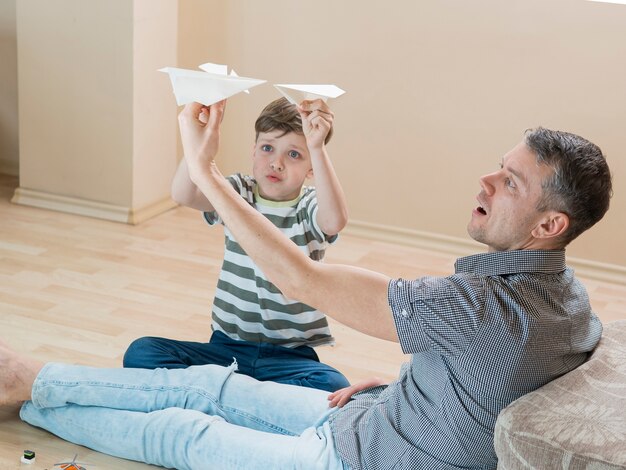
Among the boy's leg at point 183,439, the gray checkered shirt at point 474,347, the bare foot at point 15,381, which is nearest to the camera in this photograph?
the gray checkered shirt at point 474,347

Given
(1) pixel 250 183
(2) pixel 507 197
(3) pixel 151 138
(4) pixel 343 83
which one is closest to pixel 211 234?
(3) pixel 151 138

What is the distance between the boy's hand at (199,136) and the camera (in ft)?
5.76

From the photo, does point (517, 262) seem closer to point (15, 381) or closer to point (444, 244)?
point (15, 381)

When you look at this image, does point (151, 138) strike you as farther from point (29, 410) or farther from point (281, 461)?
point (281, 461)

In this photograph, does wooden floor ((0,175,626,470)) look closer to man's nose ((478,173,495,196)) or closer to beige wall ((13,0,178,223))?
beige wall ((13,0,178,223))

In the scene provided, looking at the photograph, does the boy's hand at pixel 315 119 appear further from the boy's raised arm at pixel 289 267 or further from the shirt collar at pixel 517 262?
the shirt collar at pixel 517 262

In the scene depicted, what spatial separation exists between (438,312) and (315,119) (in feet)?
1.82

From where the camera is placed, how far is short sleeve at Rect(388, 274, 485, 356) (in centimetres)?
155

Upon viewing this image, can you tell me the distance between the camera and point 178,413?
193 centimetres

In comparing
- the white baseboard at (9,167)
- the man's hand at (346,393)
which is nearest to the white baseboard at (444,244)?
the white baseboard at (9,167)

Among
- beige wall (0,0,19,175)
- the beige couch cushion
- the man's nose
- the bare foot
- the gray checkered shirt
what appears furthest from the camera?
beige wall (0,0,19,175)

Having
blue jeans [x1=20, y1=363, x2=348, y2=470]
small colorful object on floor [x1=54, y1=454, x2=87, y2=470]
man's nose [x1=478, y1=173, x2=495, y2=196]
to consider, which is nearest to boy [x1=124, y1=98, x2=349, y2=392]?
blue jeans [x1=20, y1=363, x2=348, y2=470]

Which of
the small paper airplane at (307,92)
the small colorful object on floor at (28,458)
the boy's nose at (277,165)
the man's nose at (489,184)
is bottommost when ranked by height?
the small colorful object on floor at (28,458)

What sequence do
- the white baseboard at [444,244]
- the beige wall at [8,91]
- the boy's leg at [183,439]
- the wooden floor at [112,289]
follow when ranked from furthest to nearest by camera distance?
the beige wall at [8,91] < the white baseboard at [444,244] < the wooden floor at [112,289] < the boy's leg at [183,439]
